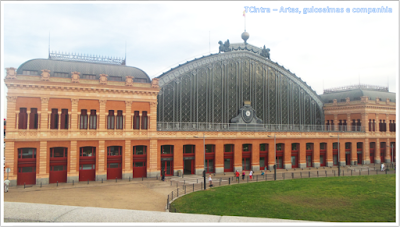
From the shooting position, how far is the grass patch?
2227cm

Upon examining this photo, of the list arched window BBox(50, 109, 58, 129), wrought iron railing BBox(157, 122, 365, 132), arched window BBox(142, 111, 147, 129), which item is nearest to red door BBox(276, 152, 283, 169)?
wrought iron railing BBox(157, 122, 365, 132)

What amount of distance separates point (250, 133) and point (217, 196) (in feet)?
84.6

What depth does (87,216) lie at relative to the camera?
9.47 meters

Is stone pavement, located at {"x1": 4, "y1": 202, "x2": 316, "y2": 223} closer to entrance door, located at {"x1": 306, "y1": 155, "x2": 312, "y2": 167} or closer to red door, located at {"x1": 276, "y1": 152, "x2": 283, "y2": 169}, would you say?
red door, located at {"x1": 276, "y1": 152, "x2": 283, "y2": 169}

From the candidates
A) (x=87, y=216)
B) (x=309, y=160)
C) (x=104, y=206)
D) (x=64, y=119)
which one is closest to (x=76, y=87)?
(x=64, y=119)

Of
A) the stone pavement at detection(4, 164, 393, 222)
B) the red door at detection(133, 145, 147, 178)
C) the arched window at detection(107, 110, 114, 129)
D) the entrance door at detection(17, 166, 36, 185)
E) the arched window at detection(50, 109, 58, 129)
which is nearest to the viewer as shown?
the stone pavement at detection(4, 164, 393, 222)

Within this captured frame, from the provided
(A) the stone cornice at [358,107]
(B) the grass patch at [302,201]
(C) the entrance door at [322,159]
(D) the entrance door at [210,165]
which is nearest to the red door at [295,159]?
(C) the entrance door at [322,159]

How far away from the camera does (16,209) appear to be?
9.90 m

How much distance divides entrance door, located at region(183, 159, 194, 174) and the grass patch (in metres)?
14.5

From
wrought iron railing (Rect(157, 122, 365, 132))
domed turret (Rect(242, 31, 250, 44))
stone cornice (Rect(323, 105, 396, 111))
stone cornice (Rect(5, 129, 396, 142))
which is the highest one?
domed turret (Rect(242, 31, 250, 44))

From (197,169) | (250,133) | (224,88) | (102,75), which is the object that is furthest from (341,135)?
(102,75)

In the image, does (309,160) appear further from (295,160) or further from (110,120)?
(110,120)

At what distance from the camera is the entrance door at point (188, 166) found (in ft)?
161

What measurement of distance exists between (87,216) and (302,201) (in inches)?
883
